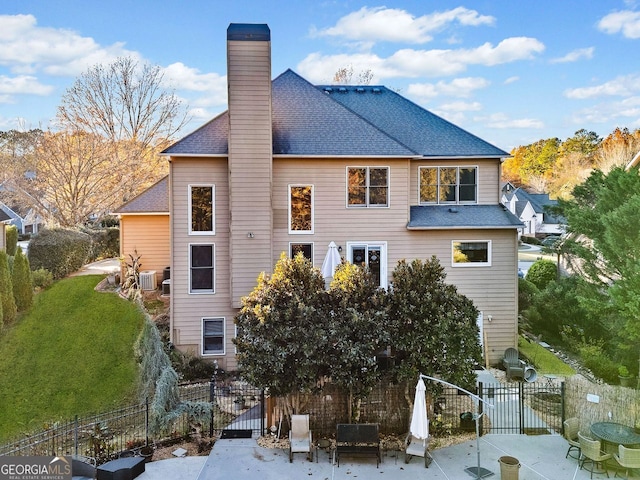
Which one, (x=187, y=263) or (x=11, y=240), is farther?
(x=11, y=240)

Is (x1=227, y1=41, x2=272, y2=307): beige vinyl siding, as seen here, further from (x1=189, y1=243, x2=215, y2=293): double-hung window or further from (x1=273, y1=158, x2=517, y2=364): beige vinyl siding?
(x1=189, y1=243, x2=215, y2=293): double-hung window

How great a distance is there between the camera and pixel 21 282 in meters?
21.1

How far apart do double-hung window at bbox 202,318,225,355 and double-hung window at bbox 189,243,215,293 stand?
49.9 inches

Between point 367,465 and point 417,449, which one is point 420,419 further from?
point 367,465

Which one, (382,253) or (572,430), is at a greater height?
(382,253)

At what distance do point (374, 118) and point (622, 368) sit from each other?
14.1 metres

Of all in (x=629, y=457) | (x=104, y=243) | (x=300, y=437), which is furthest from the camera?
(x=104, y=243)

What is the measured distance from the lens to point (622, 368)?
15.8 m

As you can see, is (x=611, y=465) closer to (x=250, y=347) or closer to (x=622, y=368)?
(x=622, y=368)

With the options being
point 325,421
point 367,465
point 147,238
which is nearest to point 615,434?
point 367,465

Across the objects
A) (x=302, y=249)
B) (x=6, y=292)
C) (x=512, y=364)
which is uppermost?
(x=302, y=249)

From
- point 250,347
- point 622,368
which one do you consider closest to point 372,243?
point 250,347

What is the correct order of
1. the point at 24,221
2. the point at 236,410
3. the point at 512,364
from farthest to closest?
1. the point at 24,221
2. the point at 512,364
3. the point at 236,410

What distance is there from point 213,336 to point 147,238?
7101 mm
